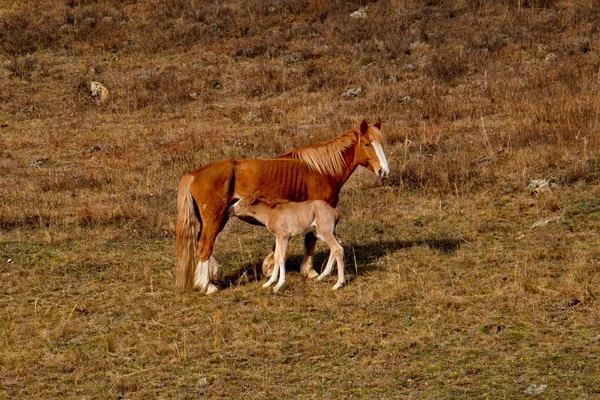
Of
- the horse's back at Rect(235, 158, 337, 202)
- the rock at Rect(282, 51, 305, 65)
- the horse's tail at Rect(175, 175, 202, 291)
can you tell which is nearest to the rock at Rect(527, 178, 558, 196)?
the horse's back at Rect(235, 158, 337, 202)

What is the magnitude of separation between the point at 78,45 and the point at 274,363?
79.4 feet

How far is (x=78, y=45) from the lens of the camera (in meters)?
31.1

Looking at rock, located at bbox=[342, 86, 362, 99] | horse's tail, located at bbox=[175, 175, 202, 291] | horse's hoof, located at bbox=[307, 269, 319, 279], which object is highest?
horse's tail, located at bbox=[175, 175, 202, 291]

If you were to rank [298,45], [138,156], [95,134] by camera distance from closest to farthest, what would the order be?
[138,156] → [95,134] → [298,45]

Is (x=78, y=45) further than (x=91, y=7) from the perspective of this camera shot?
No

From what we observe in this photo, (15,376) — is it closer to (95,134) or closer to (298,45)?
(95,134)

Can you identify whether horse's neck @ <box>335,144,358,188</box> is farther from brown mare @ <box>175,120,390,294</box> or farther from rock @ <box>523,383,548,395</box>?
rock @ <box>523,383,548,395</box>

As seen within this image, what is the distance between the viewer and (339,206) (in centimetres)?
1574

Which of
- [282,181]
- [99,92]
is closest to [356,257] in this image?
[282,181]

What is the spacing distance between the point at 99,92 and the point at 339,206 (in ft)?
42.7

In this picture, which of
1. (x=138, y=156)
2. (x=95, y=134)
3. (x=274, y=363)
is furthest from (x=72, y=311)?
(x=95, y=134)

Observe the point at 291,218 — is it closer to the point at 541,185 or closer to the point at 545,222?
the point at 545,222

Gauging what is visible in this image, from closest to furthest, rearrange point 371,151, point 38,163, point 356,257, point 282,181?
point 282,181 < point 371,151 < point 356,257 < point 38,163

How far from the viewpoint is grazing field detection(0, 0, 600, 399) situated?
29.9ft
